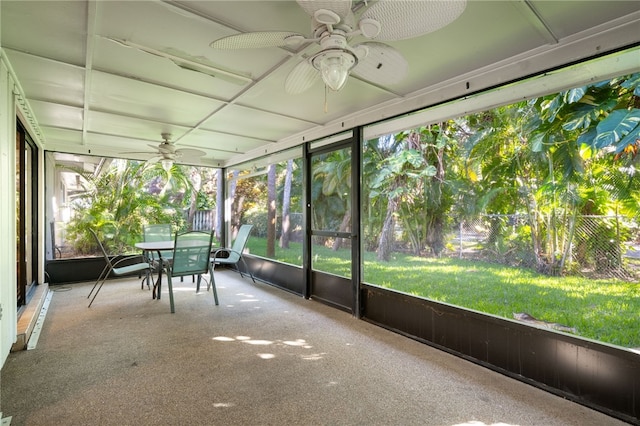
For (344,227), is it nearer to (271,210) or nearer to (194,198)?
(271,210)

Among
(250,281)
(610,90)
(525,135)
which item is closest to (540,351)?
(610,90)

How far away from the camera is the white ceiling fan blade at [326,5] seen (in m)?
1.15

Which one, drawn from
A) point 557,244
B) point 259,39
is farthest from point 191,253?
point 557,244

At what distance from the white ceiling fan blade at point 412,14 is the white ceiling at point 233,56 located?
36 cm

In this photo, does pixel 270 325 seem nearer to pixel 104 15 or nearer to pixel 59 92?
pixel 104 15

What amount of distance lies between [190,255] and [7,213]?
1.76 metres

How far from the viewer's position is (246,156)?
5883 millimetres

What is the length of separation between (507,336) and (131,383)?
2.73 m

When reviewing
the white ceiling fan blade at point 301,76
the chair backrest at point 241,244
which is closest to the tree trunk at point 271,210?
the chair backrest at point 241,244

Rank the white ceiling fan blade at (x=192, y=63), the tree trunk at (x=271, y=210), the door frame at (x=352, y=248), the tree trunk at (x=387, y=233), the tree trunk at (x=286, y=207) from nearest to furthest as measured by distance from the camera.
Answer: the white ceiling fan blade at (x=192, y=63) → the door frame at (x=352, y=248) → the tree trunk at (x=387, y=233) → the tree trunk at (x=286, y=207) → the tree trunk at (x=271, y=210)

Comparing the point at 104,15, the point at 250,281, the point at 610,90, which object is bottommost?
the point at 250,281

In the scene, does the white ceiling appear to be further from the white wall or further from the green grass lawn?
the green grass lawn

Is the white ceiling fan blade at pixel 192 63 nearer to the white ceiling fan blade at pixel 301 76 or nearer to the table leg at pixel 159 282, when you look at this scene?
the white ceiling fan blade at pixel 301 76

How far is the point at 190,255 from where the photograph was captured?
12.5 feet
